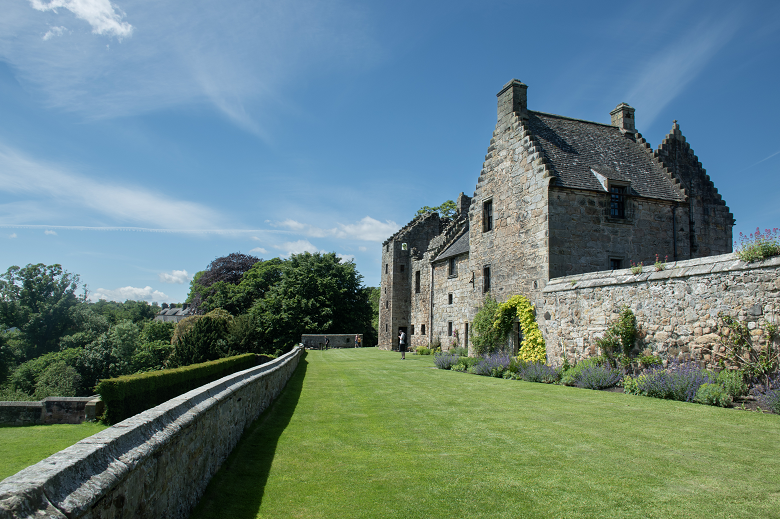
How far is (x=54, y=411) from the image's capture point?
12.6 m

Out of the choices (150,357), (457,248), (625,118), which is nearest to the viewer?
(625,118)

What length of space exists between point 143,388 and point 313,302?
30998mm

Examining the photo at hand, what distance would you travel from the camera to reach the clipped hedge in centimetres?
1203

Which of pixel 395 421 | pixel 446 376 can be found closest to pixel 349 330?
pixel 446 376

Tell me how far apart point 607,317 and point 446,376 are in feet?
18.1

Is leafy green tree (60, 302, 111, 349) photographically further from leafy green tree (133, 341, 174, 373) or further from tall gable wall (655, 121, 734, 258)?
tall gable wall (655, 121, 734, 258)

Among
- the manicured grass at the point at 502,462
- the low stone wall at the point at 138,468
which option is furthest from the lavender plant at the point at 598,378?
the low stone wall at the point at 138,468

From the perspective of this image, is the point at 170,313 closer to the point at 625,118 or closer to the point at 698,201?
the point at 625,118

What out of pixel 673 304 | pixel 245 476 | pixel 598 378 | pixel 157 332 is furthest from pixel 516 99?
pixel 157 332

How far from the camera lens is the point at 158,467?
3375 millimetres

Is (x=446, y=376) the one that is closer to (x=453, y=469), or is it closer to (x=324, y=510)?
(x=453, y=469)

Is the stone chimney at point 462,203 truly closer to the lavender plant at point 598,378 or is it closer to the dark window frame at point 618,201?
the dark window frame at point 618,201

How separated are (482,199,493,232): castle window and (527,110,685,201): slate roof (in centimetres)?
362

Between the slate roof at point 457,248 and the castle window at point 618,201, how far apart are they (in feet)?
30.5
